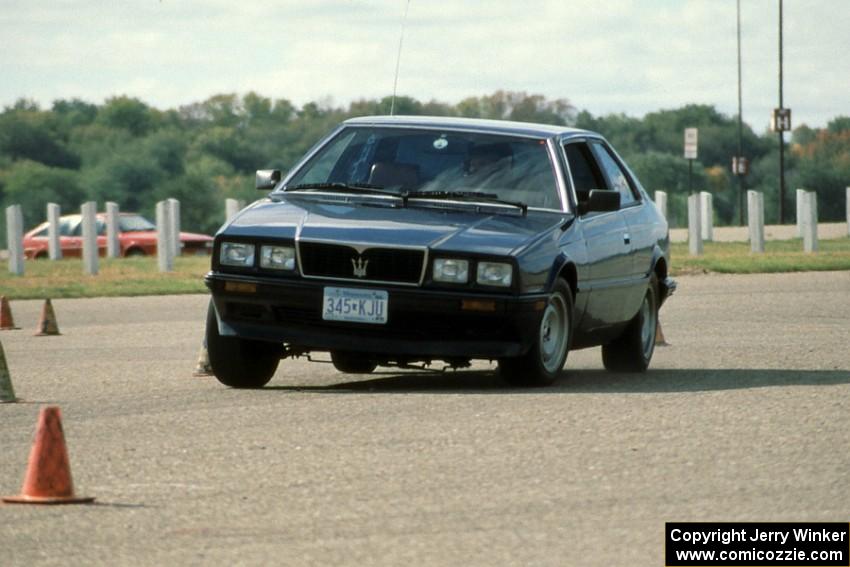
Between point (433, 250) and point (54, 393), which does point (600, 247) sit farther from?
point (54, 393)

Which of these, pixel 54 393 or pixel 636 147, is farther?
pixel 636 147

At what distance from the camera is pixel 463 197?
39.2 ft

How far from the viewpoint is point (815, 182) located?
261 feet

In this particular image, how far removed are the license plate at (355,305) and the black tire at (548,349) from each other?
84cm

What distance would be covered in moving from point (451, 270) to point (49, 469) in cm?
394

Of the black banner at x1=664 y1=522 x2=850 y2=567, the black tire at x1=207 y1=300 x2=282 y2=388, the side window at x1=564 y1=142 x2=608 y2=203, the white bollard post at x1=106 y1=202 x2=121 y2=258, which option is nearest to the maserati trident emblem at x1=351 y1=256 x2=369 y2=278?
the black tire at x1=207 y1=300 x2=282 y2=388

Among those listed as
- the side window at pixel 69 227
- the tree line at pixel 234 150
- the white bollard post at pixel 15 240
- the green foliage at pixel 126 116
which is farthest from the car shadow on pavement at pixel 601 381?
the green foliage at pixel 126 116

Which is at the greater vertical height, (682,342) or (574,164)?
(574,164)

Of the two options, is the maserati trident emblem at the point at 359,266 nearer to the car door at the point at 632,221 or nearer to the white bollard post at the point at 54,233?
the car door at the point at 632,221

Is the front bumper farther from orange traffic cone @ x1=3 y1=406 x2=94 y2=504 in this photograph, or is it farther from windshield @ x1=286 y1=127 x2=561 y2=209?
orange traffic cone @ x1=3 y1=406 x2=94 y2=504

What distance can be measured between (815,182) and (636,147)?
100ft

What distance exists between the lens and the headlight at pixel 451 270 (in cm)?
1105

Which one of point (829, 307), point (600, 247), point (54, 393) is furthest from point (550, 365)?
point (829, 307)

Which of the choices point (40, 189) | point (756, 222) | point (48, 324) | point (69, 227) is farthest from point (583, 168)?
point (40, 189)
